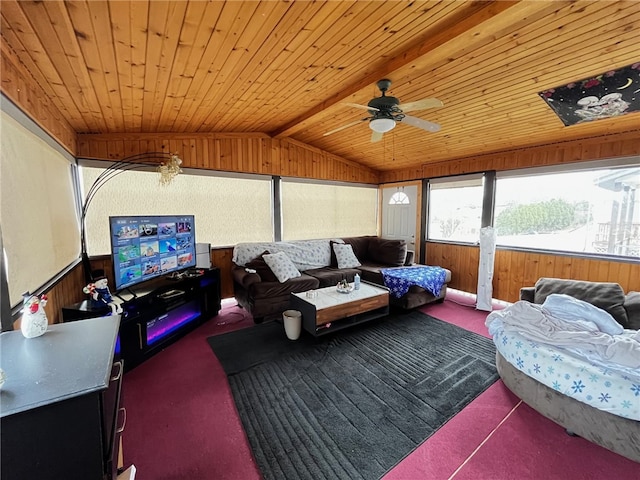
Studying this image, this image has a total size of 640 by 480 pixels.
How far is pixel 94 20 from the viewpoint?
142cm

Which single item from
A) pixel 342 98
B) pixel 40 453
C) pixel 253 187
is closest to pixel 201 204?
pixel 253 187

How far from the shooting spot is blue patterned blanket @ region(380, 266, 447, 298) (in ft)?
12.1

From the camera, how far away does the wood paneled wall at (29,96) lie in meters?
1.51

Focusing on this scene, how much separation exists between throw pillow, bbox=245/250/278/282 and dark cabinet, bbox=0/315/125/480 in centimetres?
255

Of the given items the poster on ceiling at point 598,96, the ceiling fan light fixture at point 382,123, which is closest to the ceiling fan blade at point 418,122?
the ceiling fan light fixture at point 382,123

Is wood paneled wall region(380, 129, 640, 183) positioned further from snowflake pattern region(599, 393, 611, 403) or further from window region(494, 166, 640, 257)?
snowflake pattern region(599, 393, 611, 403)


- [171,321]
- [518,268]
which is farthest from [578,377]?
[171,321]

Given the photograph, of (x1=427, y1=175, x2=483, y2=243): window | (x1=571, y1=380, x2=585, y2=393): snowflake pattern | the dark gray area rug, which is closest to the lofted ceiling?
(x1=427, y1=175, x2=483, y2=243): window

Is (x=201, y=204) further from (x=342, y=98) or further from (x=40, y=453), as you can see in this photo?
(x=40, y=453)

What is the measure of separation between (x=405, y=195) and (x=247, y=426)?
4800 millimetres

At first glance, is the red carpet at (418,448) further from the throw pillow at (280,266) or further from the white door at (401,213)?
the white door at (401,213)

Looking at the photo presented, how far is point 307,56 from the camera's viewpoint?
2146mm

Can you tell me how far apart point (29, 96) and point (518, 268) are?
219 inches

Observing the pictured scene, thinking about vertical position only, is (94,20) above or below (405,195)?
above
